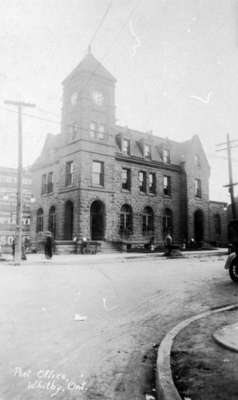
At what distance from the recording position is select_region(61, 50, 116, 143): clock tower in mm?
26359

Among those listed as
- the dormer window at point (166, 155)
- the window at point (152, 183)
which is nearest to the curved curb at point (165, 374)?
the window at point (152, 183)

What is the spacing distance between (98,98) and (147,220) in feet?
39.8

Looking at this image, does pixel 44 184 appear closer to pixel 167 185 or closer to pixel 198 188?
pixel 167 185

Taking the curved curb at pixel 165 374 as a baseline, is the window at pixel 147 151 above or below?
above

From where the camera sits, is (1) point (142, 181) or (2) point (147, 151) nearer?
(1) point (142, 181)

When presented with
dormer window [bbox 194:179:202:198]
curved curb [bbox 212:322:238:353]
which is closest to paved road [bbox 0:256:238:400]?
curved curb [bbox 212:322:238:353]

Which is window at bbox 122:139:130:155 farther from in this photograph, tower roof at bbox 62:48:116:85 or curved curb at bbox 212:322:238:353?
curved curb at bbox 212:322:238:353

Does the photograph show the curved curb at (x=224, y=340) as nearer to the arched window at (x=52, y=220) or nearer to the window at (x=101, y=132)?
the window at (x=101, y=132)

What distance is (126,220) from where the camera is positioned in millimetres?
28719

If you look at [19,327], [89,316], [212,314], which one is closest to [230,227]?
[212,314]

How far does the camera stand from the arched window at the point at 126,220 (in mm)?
28203

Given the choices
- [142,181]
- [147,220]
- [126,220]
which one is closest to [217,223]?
[147,220]

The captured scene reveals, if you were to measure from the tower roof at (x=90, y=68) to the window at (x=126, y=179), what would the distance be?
824 centimetres

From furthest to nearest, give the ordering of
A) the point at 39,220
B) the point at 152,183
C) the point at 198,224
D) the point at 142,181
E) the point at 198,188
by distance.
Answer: the point at 198,188
the point at 198,224
the point at 39,220
the point at 152,183
the point at 142,181
